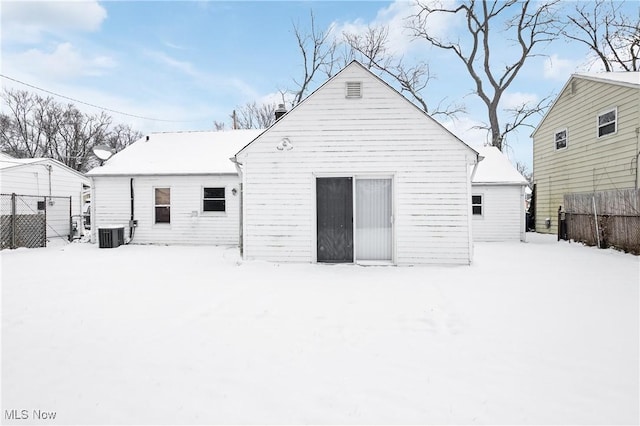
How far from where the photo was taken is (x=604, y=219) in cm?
1132

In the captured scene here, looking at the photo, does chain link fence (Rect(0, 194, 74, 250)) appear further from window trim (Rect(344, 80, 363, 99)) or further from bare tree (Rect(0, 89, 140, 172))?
bare tree (Rect(0, 89, 140, 172))

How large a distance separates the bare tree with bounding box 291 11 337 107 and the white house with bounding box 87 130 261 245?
14458 mm

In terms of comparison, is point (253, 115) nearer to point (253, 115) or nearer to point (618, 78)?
point (253, 115)

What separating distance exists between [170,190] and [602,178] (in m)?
17.3

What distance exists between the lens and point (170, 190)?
13.4m

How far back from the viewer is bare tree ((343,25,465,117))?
1008 inches

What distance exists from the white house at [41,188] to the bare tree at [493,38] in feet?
82.7

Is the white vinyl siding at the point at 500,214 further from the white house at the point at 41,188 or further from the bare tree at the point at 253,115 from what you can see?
the bare tree at the point at 253,115

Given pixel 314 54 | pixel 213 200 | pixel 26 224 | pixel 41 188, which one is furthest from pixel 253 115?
pixel 26 224

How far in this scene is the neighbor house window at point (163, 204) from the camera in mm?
13500

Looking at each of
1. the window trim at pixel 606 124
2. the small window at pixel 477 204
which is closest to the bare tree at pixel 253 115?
the small window at pixel 477 204

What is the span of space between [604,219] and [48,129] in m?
49.8

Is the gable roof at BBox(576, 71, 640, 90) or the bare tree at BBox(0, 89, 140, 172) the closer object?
the gable roof at BBox(576, 71, 640, 90)

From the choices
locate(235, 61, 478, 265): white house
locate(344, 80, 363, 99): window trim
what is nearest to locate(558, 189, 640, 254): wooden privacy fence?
locate(235, 61, 478, 265): white house
